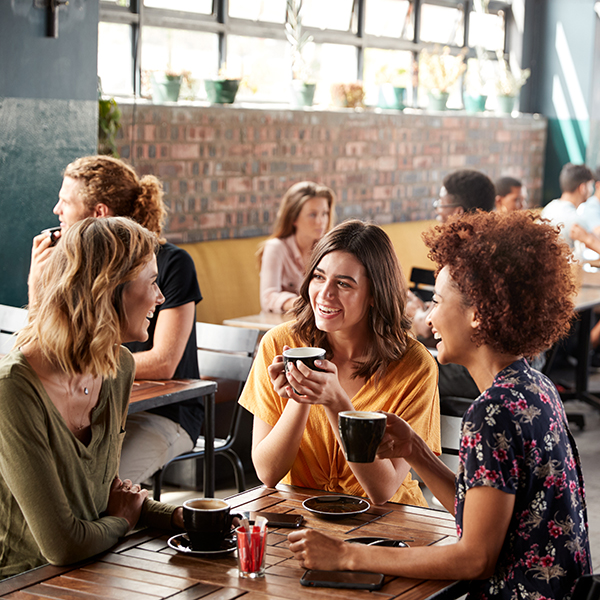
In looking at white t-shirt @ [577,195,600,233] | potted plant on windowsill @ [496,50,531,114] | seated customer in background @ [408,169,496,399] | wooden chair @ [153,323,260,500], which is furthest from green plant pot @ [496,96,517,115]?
A: wooden chair @ [153,323,260,500]

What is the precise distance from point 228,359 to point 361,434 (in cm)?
201

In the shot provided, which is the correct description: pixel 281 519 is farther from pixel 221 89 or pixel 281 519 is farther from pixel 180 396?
pixel 221 89

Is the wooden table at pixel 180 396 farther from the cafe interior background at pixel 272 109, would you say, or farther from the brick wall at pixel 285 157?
the brick wall at pixel 285 157

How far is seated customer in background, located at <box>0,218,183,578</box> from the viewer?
1.62m

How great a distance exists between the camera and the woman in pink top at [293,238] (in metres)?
4.74

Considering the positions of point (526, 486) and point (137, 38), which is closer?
point (526, 486)

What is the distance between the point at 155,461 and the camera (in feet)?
9.80

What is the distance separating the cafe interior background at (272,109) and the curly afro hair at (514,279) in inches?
108

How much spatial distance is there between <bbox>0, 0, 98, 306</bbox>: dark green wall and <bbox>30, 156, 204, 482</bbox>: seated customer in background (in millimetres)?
876

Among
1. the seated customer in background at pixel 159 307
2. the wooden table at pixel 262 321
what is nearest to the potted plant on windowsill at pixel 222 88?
the wooden table at pixel 262 321

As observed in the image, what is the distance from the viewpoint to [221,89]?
5.65 meters

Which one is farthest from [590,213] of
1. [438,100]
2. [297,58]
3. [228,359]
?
[228,359]

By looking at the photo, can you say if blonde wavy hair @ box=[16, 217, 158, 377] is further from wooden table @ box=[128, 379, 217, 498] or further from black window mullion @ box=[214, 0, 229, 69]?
black window mullion @ box=[214, 0, 229, 69]

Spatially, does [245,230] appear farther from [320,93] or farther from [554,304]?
[554,304]
